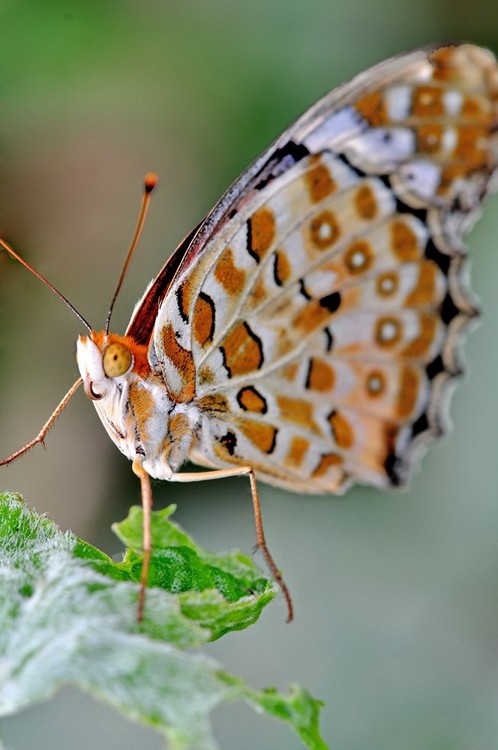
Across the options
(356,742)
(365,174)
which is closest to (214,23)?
(365,174)

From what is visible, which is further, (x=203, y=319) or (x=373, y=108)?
(x=203, y=319)

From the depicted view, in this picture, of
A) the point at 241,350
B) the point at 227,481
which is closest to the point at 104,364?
the point at 241,350

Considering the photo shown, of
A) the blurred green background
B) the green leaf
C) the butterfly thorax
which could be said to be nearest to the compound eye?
the butterfly thorax

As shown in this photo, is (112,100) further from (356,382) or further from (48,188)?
(356,382)

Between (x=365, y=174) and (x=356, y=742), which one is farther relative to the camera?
(x=356, y=742)

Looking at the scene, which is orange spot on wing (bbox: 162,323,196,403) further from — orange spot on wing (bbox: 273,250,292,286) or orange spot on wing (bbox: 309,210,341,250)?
orange spot on wing (bbox: 309,210,341,250)

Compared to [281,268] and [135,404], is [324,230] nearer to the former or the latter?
[281,268]
